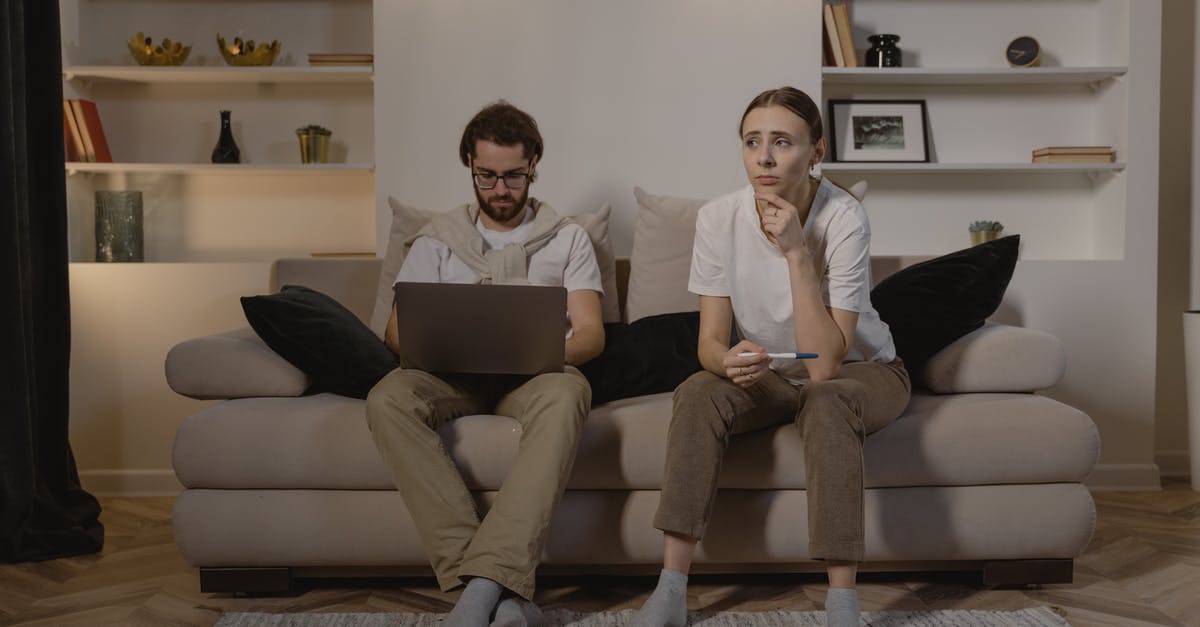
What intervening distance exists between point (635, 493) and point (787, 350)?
1.47 ft

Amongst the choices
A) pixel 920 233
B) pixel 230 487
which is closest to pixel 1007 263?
pixel 920 233

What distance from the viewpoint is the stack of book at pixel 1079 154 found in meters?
3.57

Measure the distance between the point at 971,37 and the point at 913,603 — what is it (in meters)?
2.36

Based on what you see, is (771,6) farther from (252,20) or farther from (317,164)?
(252,20)

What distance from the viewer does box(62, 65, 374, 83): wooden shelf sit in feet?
11.7

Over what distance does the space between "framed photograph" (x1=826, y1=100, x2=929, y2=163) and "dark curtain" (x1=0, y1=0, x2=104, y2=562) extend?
248cm

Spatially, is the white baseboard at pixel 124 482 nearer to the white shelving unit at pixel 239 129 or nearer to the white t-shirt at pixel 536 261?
the white shelving unit at pixel 239 129

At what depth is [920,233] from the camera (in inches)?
152

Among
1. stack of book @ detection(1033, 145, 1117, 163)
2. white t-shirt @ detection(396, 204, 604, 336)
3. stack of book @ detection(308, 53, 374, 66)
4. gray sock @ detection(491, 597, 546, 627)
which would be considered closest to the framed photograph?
stack of book @ detection(1033, 145, 1117, 163)

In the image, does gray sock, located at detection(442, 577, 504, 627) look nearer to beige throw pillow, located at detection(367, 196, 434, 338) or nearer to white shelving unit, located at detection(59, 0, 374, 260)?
beige throw pillow, located at detection(367, 196, 434, 338)

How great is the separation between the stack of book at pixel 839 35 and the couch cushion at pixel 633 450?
1.65m

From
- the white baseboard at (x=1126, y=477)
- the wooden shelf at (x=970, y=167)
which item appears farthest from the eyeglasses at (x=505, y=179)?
the white baseboard at (x=1126, y=477)

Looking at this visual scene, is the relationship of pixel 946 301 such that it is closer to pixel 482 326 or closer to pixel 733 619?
pixel 733 619

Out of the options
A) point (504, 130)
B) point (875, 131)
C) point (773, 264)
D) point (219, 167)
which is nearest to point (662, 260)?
point (504, 130)
